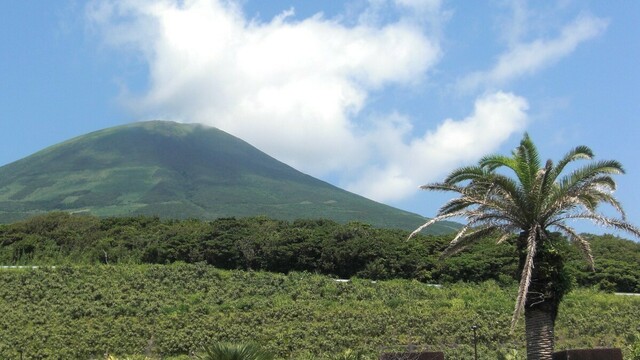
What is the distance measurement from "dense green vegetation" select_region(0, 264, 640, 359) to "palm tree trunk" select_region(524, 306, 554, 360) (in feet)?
38.6

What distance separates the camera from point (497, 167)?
866 inches

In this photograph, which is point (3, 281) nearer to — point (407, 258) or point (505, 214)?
point (407, 258)

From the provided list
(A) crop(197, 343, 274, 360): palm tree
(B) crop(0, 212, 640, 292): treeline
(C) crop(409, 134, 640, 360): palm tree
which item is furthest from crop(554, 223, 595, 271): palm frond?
(B) crop(0, 212, 640, 292): treeline

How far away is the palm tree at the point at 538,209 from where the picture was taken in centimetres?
2066

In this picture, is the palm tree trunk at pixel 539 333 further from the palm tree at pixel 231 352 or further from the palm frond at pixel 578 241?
the palm tree at pixel 231 352

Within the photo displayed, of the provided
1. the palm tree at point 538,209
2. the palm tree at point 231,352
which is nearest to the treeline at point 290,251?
the palm tree at point 538,209

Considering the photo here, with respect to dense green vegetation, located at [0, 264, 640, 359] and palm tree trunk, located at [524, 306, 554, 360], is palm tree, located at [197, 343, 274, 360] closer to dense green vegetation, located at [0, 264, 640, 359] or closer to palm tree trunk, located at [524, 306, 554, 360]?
palm tree trunk, located at [524, 306, 554, 360]

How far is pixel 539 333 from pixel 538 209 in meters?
3.33

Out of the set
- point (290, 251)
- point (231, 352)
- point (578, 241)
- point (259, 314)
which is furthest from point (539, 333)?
point (290, 251)

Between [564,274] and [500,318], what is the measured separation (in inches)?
683

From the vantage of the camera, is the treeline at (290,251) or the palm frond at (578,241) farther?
the treeline at (290,251)

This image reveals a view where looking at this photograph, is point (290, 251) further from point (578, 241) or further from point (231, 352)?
point (231, 352)

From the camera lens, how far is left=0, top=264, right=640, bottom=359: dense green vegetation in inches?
1368

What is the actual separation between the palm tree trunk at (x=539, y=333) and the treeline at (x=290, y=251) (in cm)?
2594
